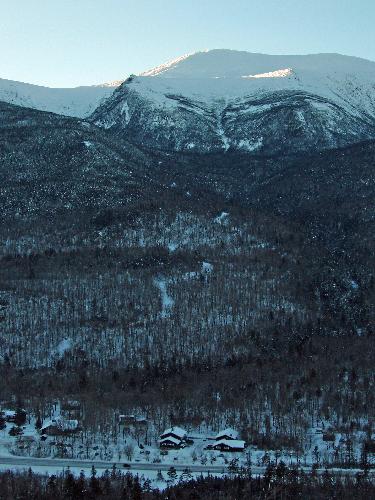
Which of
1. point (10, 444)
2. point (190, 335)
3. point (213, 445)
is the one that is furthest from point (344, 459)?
point (190, 335)

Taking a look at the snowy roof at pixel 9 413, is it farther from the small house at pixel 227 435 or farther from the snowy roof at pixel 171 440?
the small house at pixel 227 435

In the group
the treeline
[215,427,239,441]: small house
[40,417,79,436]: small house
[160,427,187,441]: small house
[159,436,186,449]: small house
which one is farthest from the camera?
[40,417,79,436]: small house

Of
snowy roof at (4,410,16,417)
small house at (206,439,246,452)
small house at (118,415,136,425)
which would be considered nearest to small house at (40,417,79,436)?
snowy roof at (4,410,16,417)

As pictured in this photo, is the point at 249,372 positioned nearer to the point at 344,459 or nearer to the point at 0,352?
the point at 344,459

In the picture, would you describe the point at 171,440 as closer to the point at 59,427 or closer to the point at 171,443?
the point at 171,443

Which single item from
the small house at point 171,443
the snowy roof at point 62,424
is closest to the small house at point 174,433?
the small house at point 171,443

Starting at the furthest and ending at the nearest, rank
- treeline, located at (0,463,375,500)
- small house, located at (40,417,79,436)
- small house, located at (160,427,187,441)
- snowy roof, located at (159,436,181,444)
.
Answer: small house, located at (40,417,79,436), small house, located at (160,427,187,441), snowy roof, located at (159,436,181,444), treeline, located at (0,463,375,500)

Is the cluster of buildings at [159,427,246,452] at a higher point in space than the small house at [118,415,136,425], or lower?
higher

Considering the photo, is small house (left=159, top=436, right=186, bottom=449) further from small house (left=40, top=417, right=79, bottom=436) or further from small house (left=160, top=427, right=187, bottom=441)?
small house (left=40, top=417, right=79, bottom=436)
